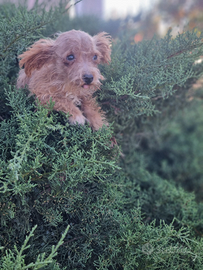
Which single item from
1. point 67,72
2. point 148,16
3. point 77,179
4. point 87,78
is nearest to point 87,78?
point 87,78

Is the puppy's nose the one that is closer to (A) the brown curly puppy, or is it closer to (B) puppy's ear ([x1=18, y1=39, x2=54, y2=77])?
(A) the brown curly puppy

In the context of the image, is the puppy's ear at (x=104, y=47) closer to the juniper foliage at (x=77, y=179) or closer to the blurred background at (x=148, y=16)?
the juniper foliage at (x=77, y=179)

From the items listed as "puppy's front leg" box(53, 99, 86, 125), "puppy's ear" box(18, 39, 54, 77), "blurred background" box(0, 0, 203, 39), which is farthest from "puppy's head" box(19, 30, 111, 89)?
"blurred background" box(0, 0, 203, 39)

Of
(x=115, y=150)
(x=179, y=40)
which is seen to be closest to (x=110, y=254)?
(x=115, y=150)

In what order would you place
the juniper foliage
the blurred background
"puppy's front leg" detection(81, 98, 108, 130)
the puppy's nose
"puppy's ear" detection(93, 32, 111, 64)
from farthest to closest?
the blurred background
"puppy's ear" detection(93, 32, 111, 64)
"puppy's front leg" detection(81, 98, 108, 130)
the puppy's nose
the juniper foliage

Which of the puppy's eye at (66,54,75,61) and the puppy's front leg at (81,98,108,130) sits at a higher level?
the puppy's eye at (66,54,75,61)

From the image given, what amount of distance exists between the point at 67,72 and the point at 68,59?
71 millimetres

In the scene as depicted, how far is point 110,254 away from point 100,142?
0.57 m

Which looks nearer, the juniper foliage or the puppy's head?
the juniper foliage

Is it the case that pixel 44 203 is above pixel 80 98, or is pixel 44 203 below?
below

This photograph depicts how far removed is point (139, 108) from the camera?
1417mm

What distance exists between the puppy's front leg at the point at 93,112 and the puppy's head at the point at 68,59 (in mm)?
130

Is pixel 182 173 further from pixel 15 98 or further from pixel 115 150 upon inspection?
pixel 15 98

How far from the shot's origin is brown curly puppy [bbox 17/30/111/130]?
135 cm
